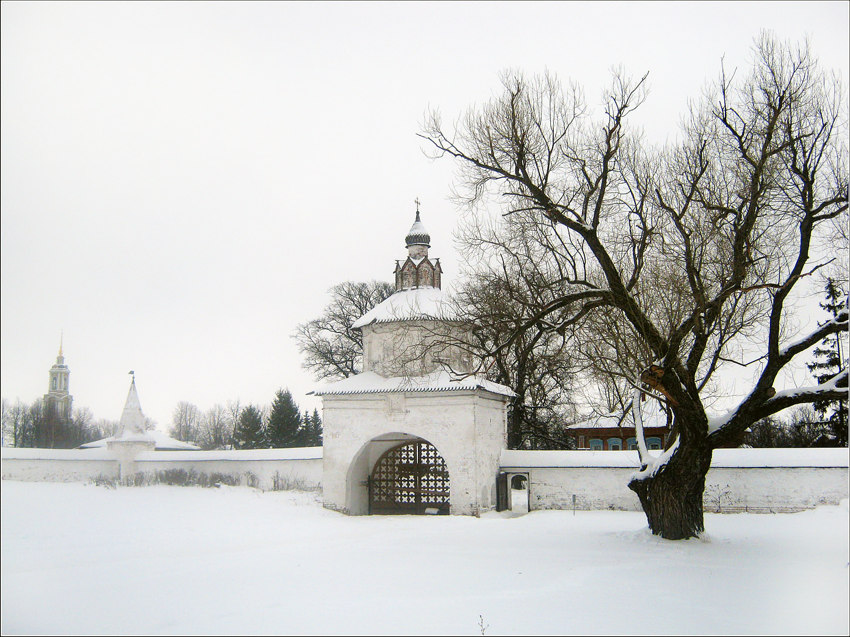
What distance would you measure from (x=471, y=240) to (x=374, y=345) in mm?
9312

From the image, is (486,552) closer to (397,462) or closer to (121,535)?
(121,535)

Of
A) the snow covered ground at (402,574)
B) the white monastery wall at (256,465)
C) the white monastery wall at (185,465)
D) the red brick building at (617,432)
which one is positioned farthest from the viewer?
the red brick building at (617,432)

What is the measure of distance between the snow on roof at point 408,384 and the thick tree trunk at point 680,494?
8087mm

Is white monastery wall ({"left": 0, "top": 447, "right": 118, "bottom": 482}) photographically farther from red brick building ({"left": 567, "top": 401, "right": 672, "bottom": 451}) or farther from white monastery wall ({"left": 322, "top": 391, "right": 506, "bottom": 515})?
red brick building ({"left": 567, "top": 401, "right": 672, "bottom": 451})

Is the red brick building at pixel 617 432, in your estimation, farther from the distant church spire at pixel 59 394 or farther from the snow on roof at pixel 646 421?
the distant church spire at pixel 59 394

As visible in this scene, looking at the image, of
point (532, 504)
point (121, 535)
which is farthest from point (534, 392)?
point (121, 535)

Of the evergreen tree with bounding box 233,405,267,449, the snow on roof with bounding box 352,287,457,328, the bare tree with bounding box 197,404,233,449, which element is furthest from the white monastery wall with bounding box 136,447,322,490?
the bare tree with bounding box 197,404,233,449

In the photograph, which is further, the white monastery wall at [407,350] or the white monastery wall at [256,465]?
the white monastery wall at [256,465]

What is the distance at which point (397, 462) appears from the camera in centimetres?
2492

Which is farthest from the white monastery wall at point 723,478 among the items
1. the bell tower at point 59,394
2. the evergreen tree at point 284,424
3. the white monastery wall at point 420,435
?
the bell tower at point 59,394

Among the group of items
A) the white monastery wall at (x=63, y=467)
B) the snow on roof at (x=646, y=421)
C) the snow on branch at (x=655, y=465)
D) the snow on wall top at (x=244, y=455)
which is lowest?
the white monastery wall at (x=63, y=467)

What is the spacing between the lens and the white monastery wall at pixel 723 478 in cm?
2158

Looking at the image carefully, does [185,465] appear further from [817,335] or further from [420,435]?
[817,335]

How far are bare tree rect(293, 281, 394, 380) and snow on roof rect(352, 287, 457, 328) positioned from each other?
50.7ft
